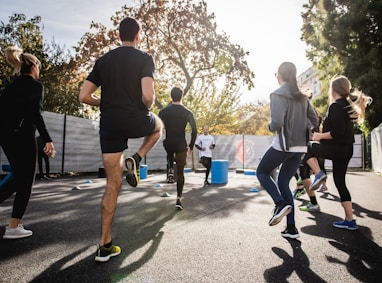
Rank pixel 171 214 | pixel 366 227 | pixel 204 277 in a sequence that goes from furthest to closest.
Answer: pixel 171 214, pixel 366 227, pixel 204 277

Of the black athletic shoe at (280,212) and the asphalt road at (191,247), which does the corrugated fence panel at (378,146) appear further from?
the black athletic shoe at (280,212)

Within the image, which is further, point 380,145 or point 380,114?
point 380,114

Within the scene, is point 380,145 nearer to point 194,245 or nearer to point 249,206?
point 249,206

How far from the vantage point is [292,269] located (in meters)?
2.50

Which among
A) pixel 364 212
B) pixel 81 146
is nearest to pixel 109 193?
pixel 364 212

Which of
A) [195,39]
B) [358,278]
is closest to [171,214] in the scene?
[358,278]

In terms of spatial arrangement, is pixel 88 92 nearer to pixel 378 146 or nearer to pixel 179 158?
pixel 179 158

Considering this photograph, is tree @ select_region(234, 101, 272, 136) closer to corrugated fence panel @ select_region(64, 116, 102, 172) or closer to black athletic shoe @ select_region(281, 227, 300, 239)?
corrugated fence panel @ select_region(64, 116, 102, 172)

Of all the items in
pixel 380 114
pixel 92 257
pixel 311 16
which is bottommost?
pixel 92 257

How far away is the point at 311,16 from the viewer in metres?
23.4

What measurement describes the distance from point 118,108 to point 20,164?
1.40 metres

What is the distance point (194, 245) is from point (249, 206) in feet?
Answer: 8.82

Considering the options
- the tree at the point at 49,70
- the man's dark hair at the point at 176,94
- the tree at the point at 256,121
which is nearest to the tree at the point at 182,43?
the tree at the point at 49,70

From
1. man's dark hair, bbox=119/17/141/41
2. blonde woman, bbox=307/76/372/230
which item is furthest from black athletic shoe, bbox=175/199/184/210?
man's dark hair, bbox=119/17/141/41
